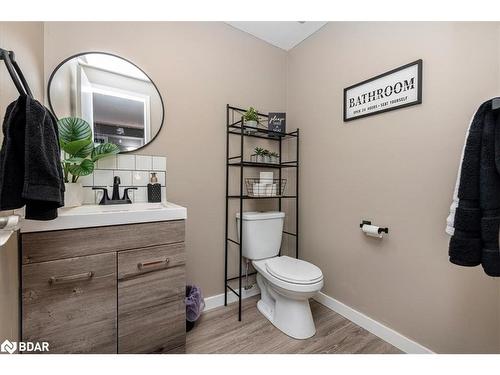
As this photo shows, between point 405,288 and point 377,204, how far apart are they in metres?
0.53

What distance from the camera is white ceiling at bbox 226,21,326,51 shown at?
1.82 metres

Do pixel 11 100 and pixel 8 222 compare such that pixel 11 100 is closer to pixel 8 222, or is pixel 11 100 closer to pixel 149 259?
pixel 8 222

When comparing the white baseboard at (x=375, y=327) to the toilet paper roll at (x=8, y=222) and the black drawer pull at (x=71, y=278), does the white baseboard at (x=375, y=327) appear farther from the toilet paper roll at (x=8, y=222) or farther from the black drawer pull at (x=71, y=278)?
the toilet paper roll at (x=8, y=222)

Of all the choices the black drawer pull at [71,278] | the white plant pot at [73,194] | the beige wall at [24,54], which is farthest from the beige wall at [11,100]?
the white plant pot at [73,194]

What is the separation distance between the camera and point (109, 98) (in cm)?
146

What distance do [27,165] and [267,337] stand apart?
153 centimetres

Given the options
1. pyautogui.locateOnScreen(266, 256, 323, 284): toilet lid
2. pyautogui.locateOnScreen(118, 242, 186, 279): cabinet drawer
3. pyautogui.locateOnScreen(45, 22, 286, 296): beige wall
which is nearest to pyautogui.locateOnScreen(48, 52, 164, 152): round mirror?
pyautogui.locateOnScreen(45, 22, 286, 296): beige wall

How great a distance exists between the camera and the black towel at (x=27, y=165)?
25.8 inches

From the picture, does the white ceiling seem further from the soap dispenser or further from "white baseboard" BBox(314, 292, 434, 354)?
"white baseboard" BBox(314, 292, 434, 354)

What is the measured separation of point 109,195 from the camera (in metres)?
1.45

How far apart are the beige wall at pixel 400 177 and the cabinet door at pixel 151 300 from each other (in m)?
1.19
